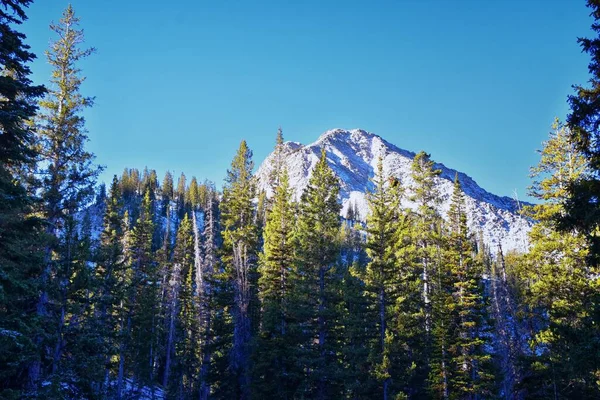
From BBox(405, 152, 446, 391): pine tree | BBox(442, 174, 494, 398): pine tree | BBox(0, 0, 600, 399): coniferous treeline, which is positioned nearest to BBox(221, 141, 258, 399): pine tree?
BBox(0, 0, 600, 399): coniferous treeline

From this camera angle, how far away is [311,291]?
26.7m

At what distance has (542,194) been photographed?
79.6ft

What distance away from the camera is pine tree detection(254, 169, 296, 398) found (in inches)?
1056

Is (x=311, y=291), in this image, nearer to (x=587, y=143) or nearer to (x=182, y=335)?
(x=587, y=143)

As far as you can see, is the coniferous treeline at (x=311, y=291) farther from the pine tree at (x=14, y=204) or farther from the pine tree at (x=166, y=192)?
the pine tree at (x=166, y=192)

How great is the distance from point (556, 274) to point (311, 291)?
13419mm

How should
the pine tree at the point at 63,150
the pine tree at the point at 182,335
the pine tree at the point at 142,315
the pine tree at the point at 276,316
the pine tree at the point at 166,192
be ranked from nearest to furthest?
1. the pine tree at the point at 63,150
2. the pine tree at the point at 276,316
3. the pine tree at the point at 142,315
4. the pine tree at the point at 182,335
5. the pine tree at the point at 166,192

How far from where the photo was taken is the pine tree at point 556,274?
20.3m

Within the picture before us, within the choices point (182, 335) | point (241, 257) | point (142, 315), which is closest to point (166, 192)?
point (182, 335)

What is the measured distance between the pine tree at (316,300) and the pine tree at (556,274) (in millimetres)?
10516

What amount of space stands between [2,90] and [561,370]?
24956 mm

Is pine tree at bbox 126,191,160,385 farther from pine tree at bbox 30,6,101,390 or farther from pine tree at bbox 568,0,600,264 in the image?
pine tree at bbox 568,0,600,264

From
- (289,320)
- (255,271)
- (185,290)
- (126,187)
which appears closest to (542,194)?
(289,320)

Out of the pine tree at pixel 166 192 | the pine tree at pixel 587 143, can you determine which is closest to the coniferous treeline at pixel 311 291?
the pine tree at pixel 587 143
